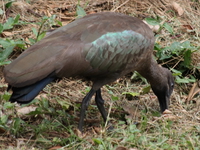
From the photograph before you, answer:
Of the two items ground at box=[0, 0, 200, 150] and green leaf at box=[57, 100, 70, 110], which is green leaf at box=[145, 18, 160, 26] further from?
green leaf at box=[57, 100, 70, 110]

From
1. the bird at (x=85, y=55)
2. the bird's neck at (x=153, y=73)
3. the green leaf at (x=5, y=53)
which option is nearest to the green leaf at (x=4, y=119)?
the bird at (x=85, y=55)

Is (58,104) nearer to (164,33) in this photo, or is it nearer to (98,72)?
(98,72)

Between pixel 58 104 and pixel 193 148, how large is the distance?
1.76 meters

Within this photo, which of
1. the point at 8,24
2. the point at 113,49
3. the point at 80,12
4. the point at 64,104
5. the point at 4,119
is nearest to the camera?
the point at 113,49

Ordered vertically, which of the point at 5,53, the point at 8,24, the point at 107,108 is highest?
the point at 8,24

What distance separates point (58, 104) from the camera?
541cm

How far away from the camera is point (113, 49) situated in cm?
464

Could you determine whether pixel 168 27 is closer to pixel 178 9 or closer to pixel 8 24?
pixel 178 9

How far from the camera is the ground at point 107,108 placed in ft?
14.9

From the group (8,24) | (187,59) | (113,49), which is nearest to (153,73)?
(187,59)

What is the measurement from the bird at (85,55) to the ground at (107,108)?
0.32 m

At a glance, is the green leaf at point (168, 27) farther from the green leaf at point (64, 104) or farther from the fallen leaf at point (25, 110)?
the fallen leaf at point (25, 110)

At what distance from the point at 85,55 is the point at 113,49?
1.12 ft

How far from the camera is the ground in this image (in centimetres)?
453
